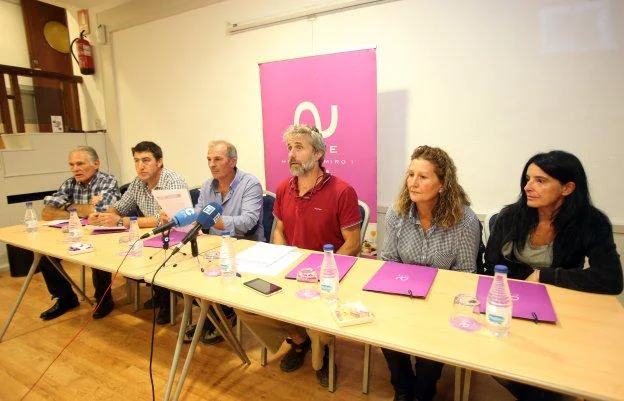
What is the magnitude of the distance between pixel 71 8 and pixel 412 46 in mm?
4415

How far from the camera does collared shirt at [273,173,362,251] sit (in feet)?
7.33

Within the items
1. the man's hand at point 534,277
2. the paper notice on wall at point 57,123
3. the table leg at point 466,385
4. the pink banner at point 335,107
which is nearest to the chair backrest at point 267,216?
the pink banner at point 335,107

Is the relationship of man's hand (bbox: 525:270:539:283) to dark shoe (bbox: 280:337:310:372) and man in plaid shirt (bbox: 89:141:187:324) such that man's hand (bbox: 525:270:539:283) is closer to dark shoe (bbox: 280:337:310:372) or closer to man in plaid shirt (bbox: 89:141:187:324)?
dark shoe (bbox: 280:337:310:372)

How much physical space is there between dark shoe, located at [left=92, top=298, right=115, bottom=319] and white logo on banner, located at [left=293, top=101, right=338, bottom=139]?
2.22 metres

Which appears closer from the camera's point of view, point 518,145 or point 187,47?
point 518,145

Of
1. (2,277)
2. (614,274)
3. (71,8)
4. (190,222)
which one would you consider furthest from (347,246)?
(71,8)

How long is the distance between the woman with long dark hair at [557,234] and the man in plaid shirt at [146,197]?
220 centimetres

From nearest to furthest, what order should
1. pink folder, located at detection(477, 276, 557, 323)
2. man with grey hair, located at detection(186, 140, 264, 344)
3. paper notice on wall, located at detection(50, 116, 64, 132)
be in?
1. pink folder, located at detection(477, 276, 557, 323)
2. man with grey hair, located at detection(186, 140, 264, 344)
3. paper notice on wall, located at detection(50, 116, 64, 132)

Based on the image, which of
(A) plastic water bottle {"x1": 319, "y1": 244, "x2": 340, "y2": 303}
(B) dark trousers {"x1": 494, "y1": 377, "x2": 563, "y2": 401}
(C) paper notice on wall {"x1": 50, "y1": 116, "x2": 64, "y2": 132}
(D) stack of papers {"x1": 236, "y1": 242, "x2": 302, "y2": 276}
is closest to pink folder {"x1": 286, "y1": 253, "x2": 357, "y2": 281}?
(D) stack of papers {"x1": 236, "y1": 242, "x2": 302, "y2": 276}

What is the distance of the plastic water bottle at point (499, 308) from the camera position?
117 cm

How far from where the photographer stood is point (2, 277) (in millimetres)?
3855

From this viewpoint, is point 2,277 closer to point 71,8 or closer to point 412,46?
point 71,8

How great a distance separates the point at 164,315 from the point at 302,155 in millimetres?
1737

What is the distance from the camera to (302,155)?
7.40 feet
